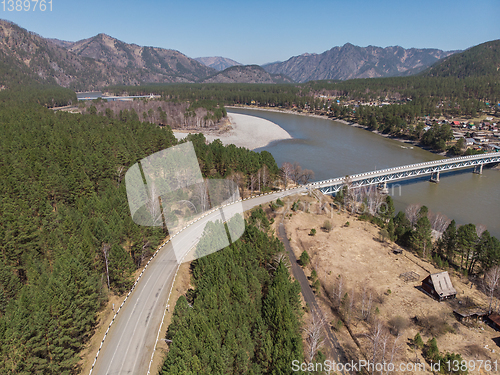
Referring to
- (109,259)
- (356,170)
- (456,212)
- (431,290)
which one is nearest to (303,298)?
(431,290)

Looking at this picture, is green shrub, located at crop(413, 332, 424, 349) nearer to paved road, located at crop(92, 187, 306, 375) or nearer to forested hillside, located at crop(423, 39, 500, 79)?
paved road, located at crop(92, 187, 306, 375)

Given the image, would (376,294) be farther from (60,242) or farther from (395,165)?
(395,165)

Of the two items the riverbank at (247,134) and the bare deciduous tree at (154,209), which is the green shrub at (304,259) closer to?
the bare deciduous tree at (154,209)

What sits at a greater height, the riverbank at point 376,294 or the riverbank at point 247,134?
the riverbank at point 247,134

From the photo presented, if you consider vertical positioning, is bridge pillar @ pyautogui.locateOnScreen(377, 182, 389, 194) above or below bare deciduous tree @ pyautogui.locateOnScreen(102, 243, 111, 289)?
below

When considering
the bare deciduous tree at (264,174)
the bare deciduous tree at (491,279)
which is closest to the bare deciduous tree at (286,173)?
the bare deciduous tree at (264,174)

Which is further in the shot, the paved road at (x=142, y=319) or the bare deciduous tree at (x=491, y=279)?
the bare deciduous tree at (x=491, y=279)

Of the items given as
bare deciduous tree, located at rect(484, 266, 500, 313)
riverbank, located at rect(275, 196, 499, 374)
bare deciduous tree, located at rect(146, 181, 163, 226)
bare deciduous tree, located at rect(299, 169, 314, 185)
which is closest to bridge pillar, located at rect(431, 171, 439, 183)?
bare deciduous tree, located at rect(299, 169, 314, 185)

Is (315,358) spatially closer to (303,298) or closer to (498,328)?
(303,298)
